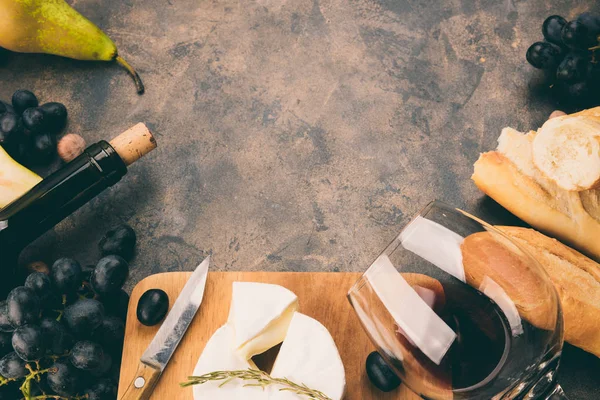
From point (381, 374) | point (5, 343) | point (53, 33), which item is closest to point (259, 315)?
point (381, 374)

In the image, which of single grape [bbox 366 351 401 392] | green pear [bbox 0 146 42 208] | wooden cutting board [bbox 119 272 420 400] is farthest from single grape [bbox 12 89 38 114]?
single grape [bbox 366 351 401 392]

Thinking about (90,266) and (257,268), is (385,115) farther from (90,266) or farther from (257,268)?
(90,266)

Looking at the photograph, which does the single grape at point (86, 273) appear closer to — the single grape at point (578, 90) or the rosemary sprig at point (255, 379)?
the rosemary sprig at point (255, 379)

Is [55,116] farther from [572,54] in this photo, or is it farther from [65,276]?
[572,54]

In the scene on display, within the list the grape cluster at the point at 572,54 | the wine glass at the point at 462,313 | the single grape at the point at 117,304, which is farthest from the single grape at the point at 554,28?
the single grape at the point at 117,304

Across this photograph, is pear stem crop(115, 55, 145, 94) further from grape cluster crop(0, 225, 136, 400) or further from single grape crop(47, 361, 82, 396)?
single grape crop(47, 361, 82, 396)

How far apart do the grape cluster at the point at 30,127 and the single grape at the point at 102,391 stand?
0.47 meters

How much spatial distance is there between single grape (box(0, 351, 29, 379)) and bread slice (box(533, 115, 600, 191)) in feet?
3.02

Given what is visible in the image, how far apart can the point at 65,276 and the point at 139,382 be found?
21 centimetres

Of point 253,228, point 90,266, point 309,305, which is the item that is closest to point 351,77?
point 253,228

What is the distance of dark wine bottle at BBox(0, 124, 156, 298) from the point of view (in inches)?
36.0

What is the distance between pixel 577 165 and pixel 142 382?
81cm

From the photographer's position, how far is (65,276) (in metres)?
0.89

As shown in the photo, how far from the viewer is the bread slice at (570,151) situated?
961mm
